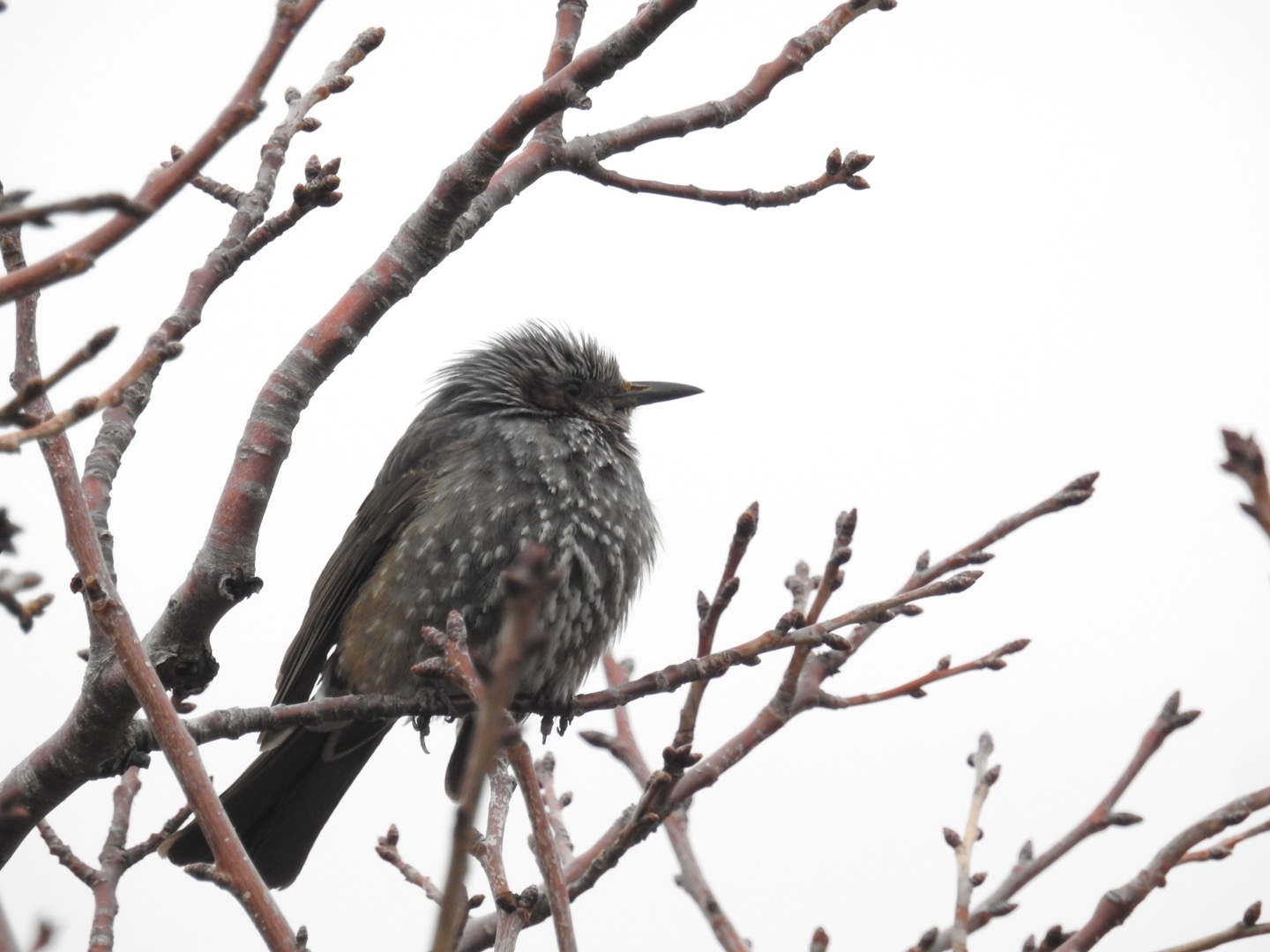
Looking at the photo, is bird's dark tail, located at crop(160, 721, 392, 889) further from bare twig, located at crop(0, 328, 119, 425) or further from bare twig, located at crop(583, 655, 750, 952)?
bare twig, located at crop(0, 328, 119, 425)

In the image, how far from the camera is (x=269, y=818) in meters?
4.67

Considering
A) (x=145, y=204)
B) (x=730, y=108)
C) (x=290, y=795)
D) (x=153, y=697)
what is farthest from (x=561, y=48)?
(x=290, y=795)

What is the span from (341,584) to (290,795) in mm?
Answer: 749

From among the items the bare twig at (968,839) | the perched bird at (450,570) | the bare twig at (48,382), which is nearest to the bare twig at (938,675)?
the bare twig at (968,839)

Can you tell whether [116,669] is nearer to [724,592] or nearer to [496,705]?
[724,592]

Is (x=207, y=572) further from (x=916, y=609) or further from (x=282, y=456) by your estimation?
(x=916, y=609)

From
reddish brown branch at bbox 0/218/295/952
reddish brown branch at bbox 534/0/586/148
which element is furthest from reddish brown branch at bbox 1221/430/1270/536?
reddish brown branch at bbox 534/0/586/148

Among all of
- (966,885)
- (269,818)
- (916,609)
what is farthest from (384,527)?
(966,885)

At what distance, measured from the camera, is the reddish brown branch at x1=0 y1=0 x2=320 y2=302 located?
1396 mm

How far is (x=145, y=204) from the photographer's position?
4.81ft

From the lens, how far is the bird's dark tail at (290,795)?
4.62 m

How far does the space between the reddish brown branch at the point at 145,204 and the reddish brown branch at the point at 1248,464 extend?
1.09 m

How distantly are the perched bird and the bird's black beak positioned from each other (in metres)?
0.14

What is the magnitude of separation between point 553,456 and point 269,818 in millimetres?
1560
